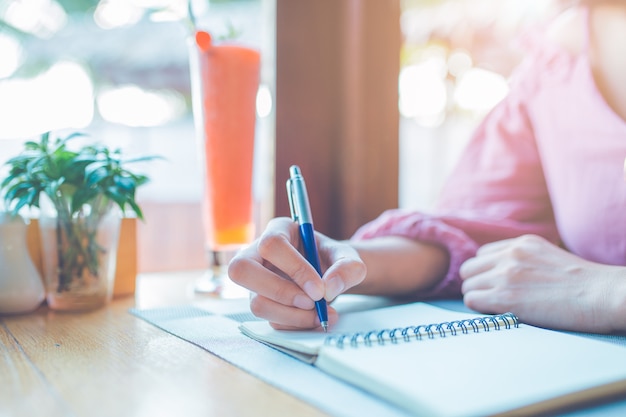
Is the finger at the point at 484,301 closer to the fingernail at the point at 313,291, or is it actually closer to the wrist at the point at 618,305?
the wrist at the point at 618,305

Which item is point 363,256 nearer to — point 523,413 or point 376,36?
point 523,413

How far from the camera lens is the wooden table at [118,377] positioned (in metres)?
0.38

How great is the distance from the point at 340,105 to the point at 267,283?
0.73 m

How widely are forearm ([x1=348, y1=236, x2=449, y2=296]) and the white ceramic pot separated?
0.41 m

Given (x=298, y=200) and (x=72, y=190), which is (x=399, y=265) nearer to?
(x=298, y=200)

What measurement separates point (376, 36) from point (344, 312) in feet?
2.34

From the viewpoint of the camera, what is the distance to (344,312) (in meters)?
0.67

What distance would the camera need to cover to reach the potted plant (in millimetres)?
728

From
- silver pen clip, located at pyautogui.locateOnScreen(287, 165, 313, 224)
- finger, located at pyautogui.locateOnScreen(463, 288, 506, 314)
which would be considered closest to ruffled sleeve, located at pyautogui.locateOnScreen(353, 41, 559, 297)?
finger, located at pyautogui.locateOnScreen(463, 288, 506, 314)

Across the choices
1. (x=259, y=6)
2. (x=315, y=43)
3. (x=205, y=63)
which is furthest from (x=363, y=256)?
(x=259, y=6)

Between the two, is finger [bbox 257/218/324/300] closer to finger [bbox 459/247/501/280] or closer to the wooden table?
the wooden table

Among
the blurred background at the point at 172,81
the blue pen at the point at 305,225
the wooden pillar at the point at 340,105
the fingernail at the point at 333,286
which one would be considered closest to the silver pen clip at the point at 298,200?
the blue pen at the point at 305,225

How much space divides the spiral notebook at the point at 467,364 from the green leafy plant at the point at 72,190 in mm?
312

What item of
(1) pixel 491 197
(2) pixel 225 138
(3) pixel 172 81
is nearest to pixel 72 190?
(2) pixel 225 138
